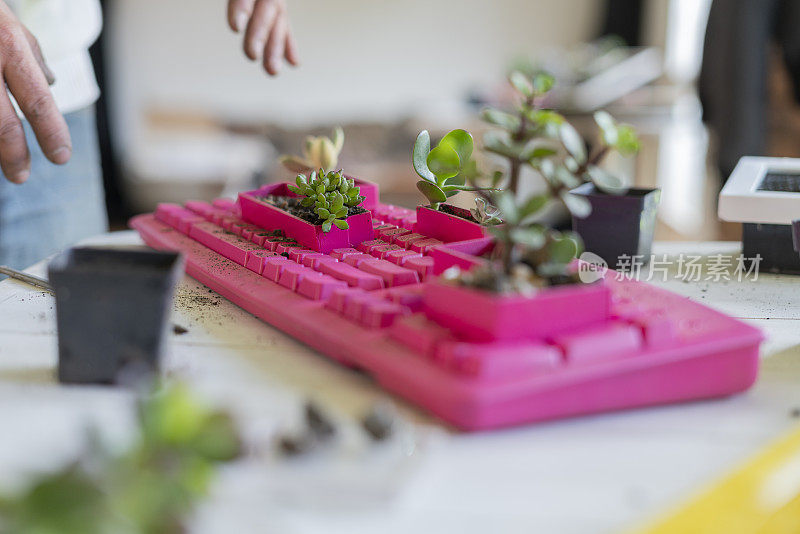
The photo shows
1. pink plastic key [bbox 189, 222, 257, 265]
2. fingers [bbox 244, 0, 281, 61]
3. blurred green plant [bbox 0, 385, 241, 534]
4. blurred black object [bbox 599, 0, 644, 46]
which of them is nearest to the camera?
blurred green plant [bbox 0, 385, 241, 534]

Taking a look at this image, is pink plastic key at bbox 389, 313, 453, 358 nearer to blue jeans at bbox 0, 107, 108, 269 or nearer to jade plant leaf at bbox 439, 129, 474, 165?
jade plant leaf at bbox 439, 129, 474, 165

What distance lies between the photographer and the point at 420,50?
4203 millimetres

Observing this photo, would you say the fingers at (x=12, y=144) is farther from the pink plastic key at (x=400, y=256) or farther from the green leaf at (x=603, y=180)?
the green leaf at (x=603, y=180)

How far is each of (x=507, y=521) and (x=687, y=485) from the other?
0.12 m

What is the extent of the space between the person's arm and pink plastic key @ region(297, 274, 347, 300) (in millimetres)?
559

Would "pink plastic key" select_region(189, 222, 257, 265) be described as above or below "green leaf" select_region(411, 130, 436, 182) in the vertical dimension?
below

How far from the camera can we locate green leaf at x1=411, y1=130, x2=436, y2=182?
0.76 m

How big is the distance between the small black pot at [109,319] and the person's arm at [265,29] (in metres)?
0.65

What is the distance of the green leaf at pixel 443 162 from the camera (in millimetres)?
756

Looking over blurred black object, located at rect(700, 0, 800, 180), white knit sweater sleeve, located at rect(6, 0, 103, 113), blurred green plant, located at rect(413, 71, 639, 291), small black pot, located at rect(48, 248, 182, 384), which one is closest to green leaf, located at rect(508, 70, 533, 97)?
blurred green plant, located at rect(413, 71, 639, 291)

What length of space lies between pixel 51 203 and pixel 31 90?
0.53m

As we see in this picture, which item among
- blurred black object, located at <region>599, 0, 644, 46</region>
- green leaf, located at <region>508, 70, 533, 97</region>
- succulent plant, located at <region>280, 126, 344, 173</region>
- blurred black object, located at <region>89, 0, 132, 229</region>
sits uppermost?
blurred black object, located at <region>599, 0, 644, 46</region>

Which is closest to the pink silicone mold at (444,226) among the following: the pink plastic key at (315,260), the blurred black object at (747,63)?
the pink plastic key at (315,260)

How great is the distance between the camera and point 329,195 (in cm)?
79
